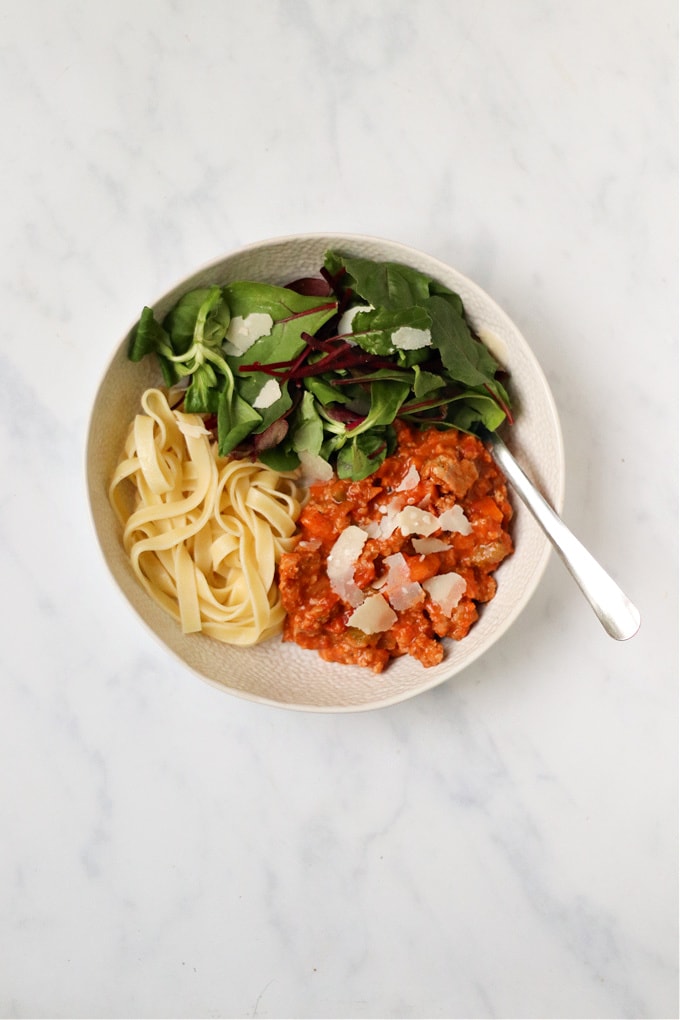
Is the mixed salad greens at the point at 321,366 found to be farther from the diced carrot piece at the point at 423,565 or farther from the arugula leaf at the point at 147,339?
the diced carrot piece at the point at 423,565

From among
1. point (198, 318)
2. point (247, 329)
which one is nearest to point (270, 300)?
point (247, 329)

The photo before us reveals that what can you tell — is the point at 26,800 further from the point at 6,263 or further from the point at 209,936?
the point at 6,263

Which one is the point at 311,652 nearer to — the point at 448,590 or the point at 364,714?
the point at 364,714

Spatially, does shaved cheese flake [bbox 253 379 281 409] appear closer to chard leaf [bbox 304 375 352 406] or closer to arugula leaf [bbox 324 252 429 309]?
chard leaf [bbox 304 375 352 406]

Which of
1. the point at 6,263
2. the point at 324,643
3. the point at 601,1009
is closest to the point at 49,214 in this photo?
the point at 6,263

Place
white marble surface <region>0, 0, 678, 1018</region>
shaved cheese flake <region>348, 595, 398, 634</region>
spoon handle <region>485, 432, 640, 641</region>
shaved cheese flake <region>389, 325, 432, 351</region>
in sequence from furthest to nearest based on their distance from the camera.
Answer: white marble surface <region>0, 0, 678, 1018</region> → shaved cheese flake <region>348, 595, 398, 634</region> → spoon handle <region>485, 432, 640, 641</region> → shaved cheese flake <region>389, 325, 432, 351</region>

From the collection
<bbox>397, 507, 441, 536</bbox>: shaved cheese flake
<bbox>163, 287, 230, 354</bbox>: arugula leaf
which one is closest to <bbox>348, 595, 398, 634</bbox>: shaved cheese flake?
<bbox>397, 507, 441, 536</bbox>: shaved cheese flake
